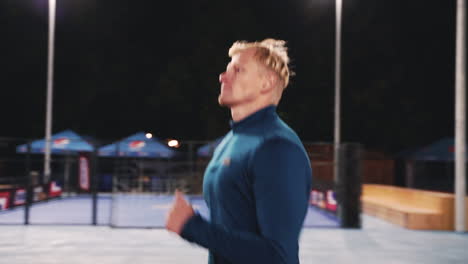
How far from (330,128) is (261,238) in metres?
29.8

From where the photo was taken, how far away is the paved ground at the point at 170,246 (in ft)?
29.0

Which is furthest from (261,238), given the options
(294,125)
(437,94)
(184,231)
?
(437,94)

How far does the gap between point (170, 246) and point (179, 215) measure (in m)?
8.90

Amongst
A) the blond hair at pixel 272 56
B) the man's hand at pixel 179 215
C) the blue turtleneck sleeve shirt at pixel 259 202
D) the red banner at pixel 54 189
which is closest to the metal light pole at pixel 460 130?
the blond hair at pixel 272 56

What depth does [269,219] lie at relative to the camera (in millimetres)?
1460

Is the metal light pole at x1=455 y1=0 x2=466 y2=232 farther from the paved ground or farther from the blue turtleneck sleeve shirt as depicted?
the blue turtleneck sleeve shirt

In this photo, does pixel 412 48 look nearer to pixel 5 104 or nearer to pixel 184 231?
pixel 5 104

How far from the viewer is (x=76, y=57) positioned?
40.1 meters

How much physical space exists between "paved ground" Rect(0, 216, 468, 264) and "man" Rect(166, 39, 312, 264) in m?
7.19

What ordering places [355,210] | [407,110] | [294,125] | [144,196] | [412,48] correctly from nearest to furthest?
[355,210] → [144,196] → [294,125] → [407,110] → [412,48]

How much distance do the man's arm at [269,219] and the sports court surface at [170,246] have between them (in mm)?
7300

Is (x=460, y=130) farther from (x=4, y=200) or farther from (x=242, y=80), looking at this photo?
(x=4, y=200)

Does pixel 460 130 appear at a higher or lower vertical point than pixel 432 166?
higher

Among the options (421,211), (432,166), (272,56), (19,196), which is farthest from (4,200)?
(432,166)
